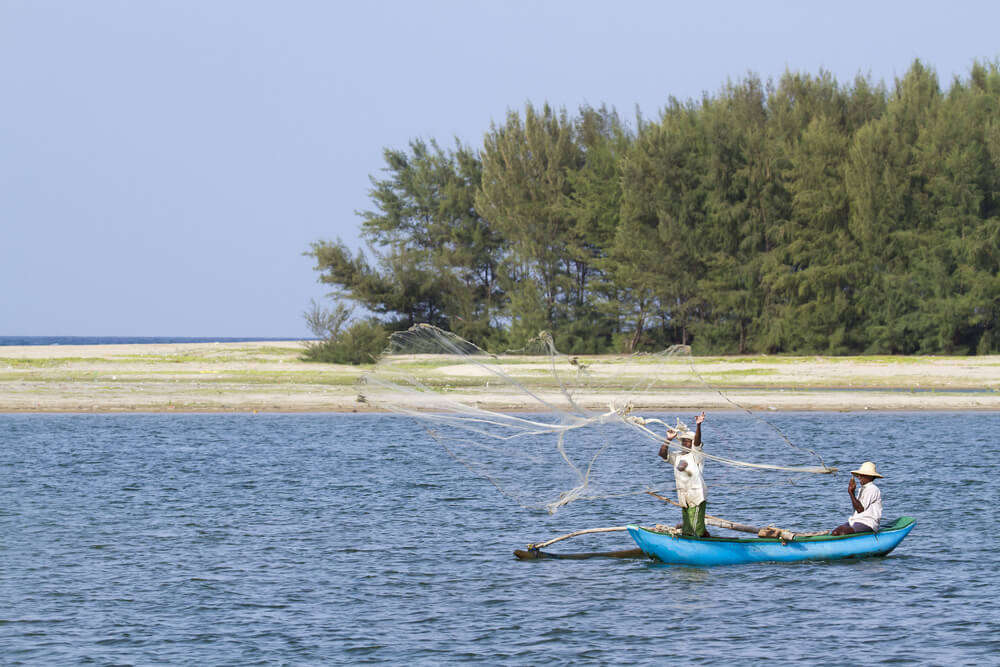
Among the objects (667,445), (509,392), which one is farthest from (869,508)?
(509,392)

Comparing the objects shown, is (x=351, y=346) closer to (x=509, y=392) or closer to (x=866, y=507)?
(x=509, y=392)

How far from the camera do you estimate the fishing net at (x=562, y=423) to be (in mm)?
Result: 22359

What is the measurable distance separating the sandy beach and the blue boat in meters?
20.8

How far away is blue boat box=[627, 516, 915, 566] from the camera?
2112cm

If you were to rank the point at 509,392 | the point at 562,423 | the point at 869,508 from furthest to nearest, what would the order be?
the point at 509,392, the point at 562,423, the point at 869,508

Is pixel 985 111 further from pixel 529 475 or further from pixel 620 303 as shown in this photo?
pixel 529 475

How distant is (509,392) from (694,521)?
3273 centimetres

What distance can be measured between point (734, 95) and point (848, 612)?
62.3m

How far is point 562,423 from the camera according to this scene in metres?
25.3

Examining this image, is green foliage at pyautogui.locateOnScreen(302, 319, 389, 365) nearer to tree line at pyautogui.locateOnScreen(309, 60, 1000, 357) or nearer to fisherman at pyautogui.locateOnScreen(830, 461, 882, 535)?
tree line at pyautogui.locateOnScreen(309, 60, 1000, 357)

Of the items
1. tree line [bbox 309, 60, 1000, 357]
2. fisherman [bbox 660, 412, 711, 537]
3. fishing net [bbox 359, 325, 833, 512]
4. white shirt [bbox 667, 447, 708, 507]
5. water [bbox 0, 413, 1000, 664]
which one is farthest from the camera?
tree line [bbox 309, 60, 1000, 357]

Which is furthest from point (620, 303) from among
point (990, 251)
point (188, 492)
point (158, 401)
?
point (188, 492)

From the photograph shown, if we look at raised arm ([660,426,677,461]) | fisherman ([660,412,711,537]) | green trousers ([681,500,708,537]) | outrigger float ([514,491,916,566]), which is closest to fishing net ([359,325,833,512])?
raised arm ([660,426,677,461])

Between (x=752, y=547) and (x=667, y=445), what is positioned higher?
(x=667, y=445)
